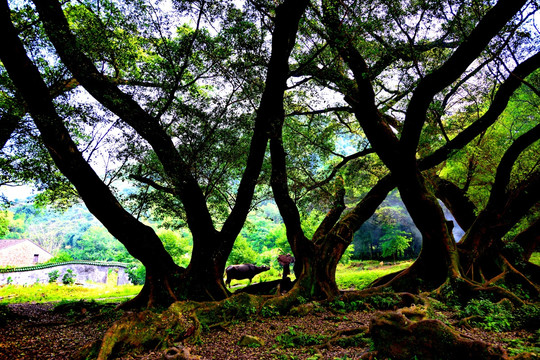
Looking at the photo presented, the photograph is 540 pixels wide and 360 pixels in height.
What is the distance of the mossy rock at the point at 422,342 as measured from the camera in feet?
8.30

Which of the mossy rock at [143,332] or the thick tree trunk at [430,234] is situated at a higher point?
the thick tree trunk at [430,234]

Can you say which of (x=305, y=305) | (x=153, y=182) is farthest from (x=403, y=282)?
(x=153, y=182)

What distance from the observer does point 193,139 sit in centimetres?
697

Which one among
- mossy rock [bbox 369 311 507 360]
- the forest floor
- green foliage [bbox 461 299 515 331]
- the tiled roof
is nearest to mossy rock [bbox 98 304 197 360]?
the forest floor

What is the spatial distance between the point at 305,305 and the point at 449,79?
17.9ft

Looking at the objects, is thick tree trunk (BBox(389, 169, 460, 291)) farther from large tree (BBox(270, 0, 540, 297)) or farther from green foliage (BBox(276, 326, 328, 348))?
green foliage (BBox(276, 326, 328, 348))

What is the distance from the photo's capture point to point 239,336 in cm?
455

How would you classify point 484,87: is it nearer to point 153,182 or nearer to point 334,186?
point 334,186

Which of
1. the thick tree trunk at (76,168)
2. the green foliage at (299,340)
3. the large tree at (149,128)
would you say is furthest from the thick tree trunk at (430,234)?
the thick tree trunk at (76,168)

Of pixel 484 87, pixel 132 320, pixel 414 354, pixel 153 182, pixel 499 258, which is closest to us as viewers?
pixel 414 354

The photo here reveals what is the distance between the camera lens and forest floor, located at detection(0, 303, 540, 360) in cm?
354

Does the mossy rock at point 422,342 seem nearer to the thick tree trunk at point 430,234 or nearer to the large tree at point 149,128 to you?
the large tree at point 149,128

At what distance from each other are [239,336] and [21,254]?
36.4m

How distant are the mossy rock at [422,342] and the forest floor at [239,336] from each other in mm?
314
